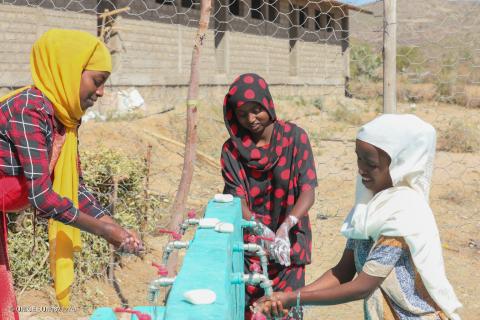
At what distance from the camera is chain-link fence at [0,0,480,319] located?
448cm

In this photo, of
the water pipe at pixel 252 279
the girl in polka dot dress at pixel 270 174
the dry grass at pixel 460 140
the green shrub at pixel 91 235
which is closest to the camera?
the water pipe at pixel 252 279

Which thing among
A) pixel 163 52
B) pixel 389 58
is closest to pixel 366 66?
pixel 163 52

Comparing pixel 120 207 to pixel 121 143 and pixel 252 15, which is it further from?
pixel 252 15

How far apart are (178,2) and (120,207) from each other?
9044 millimetres

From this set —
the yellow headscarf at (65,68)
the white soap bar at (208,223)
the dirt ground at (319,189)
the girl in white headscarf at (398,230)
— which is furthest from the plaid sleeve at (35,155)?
the dirt ground at (319,189)

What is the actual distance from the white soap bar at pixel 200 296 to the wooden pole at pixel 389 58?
2887 millimetres

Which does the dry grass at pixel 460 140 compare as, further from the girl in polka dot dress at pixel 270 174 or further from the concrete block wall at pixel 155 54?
the girl in polka dot dress at pixel 270 174

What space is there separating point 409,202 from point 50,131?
1250mm

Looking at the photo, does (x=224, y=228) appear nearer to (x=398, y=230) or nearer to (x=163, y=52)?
(x=398, y=230)

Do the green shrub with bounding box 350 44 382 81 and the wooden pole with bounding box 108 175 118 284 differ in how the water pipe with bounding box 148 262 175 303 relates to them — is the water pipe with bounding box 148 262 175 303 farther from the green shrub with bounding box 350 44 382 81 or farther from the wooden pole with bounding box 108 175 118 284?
the green shrub with bounding box 350 44 382 81

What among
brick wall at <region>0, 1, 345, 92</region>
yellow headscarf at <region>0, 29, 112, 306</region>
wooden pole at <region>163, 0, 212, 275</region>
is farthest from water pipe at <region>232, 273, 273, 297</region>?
brick wall at <region>0, 1, 345, 92</region>

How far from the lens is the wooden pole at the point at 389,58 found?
3.88 metres

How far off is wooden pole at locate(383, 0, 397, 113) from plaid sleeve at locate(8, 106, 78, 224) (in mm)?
2350

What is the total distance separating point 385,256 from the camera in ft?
5.73
